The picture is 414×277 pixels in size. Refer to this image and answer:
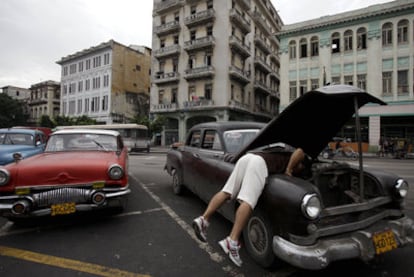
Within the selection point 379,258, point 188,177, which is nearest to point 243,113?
point 188,177

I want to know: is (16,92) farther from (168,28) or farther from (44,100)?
(168,28)

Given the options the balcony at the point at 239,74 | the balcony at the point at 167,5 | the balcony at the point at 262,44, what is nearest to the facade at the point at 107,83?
the balcony at the point at 167,5

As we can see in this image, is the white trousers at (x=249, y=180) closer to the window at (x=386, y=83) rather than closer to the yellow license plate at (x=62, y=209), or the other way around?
the yellow license plate at (x=62, y=209)

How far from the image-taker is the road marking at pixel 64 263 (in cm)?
252

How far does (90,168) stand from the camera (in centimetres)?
357

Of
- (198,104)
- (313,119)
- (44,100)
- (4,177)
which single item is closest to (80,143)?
(4,177)

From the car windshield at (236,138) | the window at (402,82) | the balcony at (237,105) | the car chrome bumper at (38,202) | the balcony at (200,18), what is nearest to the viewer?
the car chrome bumper at (38,202)

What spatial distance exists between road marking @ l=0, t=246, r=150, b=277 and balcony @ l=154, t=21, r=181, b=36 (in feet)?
100

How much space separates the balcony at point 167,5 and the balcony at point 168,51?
5.25 metres

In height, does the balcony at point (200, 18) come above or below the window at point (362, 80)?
above

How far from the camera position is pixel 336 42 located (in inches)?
926

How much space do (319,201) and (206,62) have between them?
90.3ft

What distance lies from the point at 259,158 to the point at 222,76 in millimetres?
25205

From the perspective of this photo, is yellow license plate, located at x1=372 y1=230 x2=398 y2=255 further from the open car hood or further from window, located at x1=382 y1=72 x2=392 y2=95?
window, located at x1=382 y1=72 x2=392 y2=95
